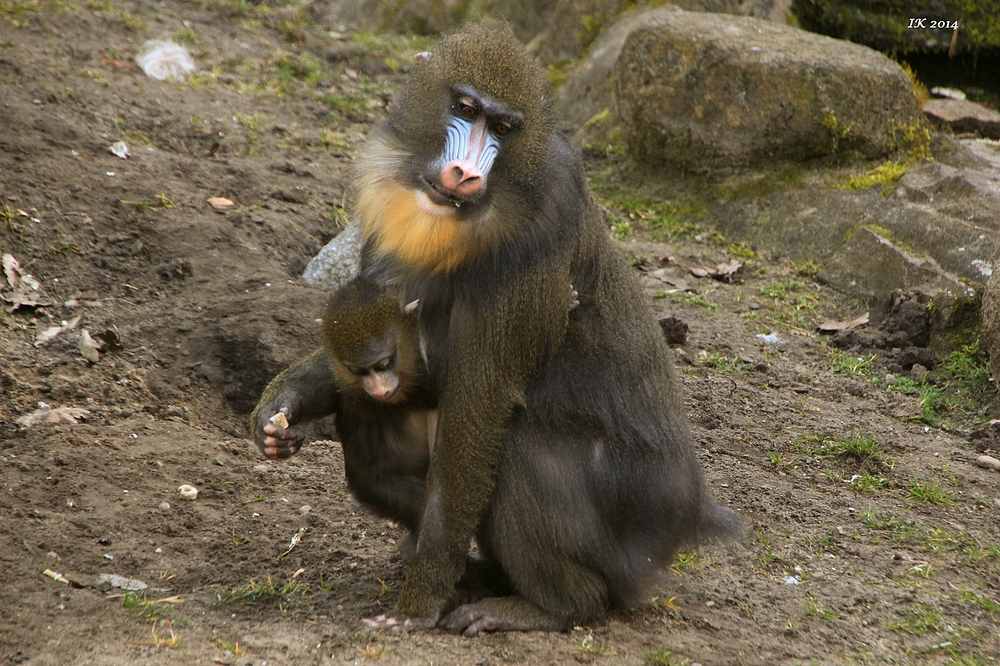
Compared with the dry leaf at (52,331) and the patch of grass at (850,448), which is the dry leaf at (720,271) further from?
the dry leaf at (52,331)

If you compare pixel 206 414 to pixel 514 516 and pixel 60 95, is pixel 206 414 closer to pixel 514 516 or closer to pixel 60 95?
pixel 514 516

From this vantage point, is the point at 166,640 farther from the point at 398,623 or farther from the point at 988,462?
the point at 988,462

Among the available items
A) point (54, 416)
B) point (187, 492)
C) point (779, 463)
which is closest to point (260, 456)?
point (187, 492)

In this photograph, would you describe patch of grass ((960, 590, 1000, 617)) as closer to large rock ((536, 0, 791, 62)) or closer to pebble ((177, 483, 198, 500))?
pebble ((177, 483, 198, 500))

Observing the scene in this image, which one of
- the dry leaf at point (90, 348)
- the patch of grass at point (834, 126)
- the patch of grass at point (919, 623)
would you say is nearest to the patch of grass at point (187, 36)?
the dry leaf at point (90, 348)

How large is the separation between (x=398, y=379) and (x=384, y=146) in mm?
789

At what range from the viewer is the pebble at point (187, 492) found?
167 inches

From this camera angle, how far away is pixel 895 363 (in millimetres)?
5801

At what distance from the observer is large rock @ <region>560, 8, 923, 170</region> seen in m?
7.16

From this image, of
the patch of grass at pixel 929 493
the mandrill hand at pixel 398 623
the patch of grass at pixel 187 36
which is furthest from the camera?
the patch of grass at pixel 187 36

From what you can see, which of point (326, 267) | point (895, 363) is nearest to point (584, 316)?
point (326, 267)

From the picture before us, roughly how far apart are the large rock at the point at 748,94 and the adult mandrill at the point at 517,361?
3.99 meters

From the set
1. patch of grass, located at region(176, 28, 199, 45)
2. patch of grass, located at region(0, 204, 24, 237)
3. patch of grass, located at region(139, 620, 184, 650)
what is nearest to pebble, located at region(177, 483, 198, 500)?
patch of grass, located at region(139, 620, 184, 650)

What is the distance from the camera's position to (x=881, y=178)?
277 inches
